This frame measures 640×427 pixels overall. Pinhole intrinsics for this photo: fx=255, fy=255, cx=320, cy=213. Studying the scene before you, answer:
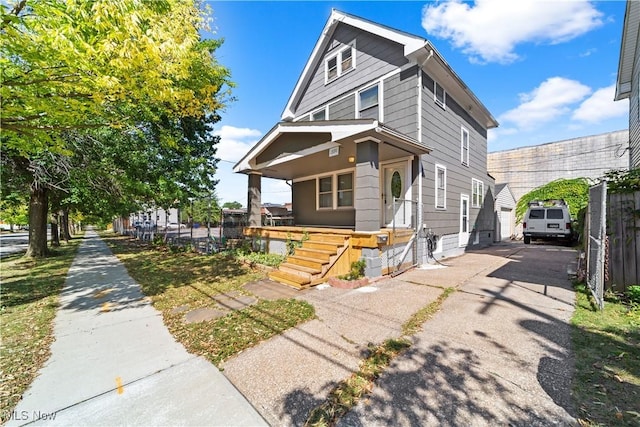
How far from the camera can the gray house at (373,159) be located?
6.11 meters

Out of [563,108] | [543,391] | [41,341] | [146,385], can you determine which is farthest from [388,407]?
[563,108]

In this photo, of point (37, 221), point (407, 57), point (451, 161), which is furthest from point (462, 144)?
point (37, 221)

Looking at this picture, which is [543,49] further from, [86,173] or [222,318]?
[86,173]

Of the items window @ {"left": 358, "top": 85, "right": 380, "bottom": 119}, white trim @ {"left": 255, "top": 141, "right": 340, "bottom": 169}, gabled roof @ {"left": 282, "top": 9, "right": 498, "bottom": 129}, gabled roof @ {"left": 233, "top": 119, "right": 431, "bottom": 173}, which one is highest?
gabled roof @ {"left": 282, "top": 9, "right": 498, "bottom": 129}

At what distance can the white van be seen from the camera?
12.6 metres

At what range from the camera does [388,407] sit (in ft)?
7.02

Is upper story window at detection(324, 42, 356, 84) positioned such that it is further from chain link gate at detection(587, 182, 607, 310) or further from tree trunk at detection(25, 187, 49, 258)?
tree trunk at detection(25, 187, 49, 258)

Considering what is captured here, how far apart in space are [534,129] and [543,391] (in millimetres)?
22617

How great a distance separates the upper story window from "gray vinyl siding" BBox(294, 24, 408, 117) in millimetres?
182

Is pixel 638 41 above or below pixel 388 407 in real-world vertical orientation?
above

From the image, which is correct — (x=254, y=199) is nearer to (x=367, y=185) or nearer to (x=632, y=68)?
(x=367, y=185)

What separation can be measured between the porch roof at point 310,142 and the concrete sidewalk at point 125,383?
205 inches

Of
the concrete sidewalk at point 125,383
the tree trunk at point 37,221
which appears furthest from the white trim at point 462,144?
the tree trunk at point 37,221

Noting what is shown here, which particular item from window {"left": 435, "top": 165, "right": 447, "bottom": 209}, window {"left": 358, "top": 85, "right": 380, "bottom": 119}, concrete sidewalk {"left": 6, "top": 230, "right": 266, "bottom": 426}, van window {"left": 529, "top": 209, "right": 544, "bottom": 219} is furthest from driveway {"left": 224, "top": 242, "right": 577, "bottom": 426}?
van window {"left": 529, "top": 209, "right": 544, "bottom": 219}
